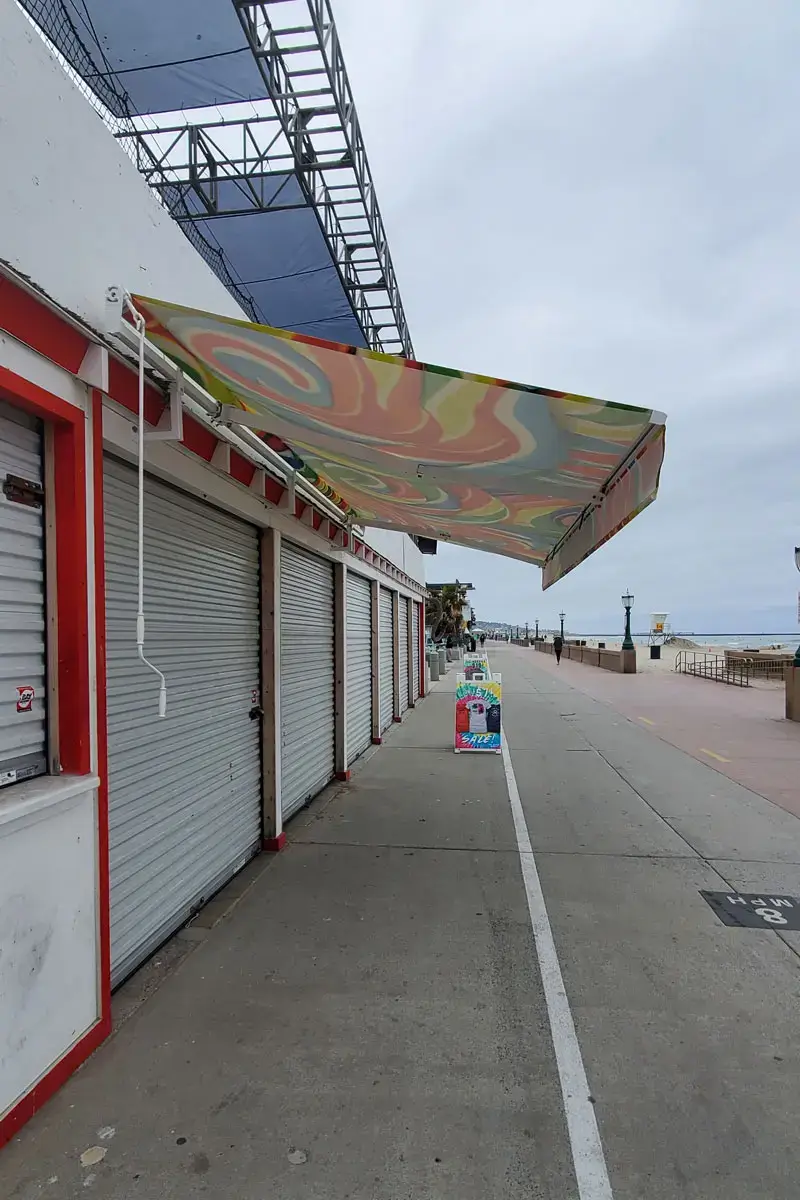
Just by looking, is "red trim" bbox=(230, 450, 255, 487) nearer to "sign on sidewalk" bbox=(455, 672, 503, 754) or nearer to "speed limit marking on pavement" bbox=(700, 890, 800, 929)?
"speed limit marking on pavement" bbox=(700, 890, 800, 929)

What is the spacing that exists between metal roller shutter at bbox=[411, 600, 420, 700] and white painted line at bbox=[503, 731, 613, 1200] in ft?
41.9

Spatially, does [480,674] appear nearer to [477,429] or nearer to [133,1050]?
[477,429]

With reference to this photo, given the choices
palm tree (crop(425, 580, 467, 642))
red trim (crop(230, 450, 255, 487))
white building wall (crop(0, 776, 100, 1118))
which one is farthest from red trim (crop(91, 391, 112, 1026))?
palm tree (crop(425, 580, 467, 642))

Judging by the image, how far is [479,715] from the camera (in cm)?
1007

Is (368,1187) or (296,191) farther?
(296,191)

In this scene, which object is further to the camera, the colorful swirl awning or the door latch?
the colorful swirl awning

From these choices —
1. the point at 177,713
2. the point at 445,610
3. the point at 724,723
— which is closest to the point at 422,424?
the point at 177,713

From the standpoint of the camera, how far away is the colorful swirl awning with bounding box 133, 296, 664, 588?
2.97 metres

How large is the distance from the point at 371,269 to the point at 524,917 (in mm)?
10925

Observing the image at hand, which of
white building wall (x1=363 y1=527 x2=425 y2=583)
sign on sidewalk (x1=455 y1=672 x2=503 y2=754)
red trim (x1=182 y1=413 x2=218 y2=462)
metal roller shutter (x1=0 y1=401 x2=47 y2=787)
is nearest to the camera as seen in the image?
metal roller shutter (x1=0 y1=401 x2=47 y2=787)

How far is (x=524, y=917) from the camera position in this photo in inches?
168

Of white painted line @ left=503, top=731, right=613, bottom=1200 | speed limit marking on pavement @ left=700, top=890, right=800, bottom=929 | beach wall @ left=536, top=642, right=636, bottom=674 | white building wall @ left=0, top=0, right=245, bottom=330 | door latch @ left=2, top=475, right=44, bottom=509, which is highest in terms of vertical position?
white building wall @ left=0, top=0, right=245, bottom=330

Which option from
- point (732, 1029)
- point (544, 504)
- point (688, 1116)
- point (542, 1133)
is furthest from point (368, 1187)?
point (544, 504)

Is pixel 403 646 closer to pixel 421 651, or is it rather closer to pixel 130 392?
pixel 421 651
